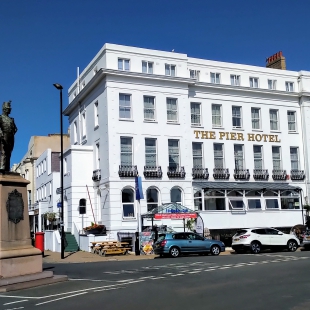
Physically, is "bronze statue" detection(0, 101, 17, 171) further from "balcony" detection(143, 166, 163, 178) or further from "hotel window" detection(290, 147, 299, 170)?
"hotel window" detection(290, 147, 299, 170)

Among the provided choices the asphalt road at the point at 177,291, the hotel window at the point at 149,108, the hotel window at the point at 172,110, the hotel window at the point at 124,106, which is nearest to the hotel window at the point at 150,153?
the hotel window at the point at 149,108

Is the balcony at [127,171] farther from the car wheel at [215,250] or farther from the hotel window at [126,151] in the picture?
the car wheel at [215,250]

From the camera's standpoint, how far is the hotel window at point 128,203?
32.6 m

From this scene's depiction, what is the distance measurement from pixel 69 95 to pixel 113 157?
13.0 m

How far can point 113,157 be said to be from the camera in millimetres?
32219

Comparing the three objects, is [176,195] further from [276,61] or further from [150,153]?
[276,61]

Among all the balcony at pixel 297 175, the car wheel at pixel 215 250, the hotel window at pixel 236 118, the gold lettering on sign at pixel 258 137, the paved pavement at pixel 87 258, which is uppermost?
the hotel window at pixel 236 118

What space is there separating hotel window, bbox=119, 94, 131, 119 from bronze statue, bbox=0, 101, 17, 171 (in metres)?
18.4

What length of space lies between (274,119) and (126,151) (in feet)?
45.4

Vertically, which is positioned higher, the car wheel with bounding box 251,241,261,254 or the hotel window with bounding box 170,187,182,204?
the hotel window with bounding box 170,187,182,204

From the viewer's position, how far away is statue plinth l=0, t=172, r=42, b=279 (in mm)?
13617

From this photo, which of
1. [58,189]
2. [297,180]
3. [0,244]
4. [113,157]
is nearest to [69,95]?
[58,189]

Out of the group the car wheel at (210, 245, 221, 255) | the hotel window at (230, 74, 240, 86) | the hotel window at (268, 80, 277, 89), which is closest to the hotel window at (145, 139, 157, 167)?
the car wheel at (210, 245, 221, 255)

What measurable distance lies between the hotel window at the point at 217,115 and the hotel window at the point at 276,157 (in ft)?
17.6
